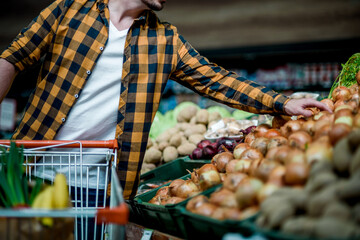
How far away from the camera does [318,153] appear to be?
125 centimetres

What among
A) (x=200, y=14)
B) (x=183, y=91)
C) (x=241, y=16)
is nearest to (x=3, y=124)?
(x=183, y=91)

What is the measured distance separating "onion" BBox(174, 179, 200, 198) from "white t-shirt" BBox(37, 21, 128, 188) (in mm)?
626

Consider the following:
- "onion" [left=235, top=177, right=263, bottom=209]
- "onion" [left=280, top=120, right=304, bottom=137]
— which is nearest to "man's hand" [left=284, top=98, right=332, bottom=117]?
"onion" [left=280, top=120, right=304, bottom=137]

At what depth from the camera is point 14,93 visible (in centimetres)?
604

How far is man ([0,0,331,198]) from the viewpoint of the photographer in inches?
83.4

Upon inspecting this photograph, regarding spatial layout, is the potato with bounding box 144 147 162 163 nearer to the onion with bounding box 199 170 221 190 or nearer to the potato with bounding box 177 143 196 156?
the potato with bounding box 177 143 196 156

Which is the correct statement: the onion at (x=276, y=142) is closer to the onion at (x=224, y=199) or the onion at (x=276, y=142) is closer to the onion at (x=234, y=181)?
the onion at (x=234, y=181)

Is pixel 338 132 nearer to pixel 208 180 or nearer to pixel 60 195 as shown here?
pixel 208 180

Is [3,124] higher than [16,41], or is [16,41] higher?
[16,41]

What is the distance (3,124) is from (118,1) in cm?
325

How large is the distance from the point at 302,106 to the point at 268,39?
14.7 feet

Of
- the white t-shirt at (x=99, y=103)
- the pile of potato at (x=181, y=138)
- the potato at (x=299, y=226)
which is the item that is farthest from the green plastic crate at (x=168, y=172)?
the potato at (x=299, y=226)

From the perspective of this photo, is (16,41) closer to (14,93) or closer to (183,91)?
(183,91)

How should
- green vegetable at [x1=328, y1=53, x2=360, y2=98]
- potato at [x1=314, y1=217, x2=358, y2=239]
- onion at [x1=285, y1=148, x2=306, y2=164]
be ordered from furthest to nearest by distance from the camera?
green vegetable at [x1=328, y1=53, x2=360, y2=98], onion at [x1=285, y1=148, x2=306, y2=164], potato at [x1=314, y1=217, x2=358, y2=239]
